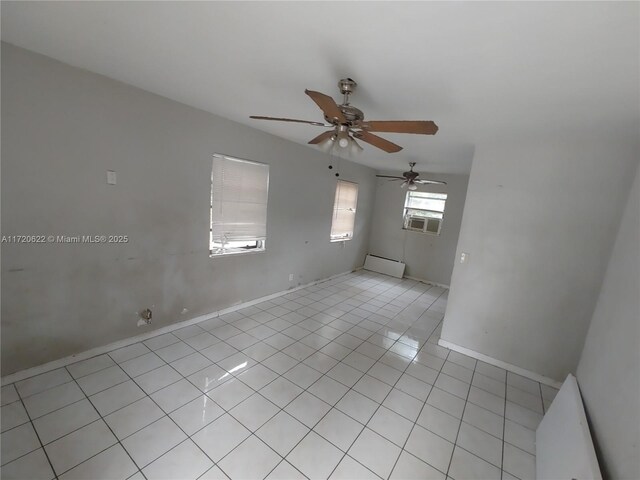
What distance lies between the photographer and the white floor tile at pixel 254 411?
1929mm

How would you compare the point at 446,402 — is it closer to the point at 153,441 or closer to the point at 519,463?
the point at 519,463

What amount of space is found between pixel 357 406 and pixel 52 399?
236 cm

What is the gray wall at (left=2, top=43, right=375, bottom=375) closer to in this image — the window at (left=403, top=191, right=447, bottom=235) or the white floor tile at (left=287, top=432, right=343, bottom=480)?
the white floor tile at (left=287, top=432, right=343, bottom=480)

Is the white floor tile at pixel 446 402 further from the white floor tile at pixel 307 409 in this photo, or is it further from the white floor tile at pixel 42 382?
the white floor tile at pixel 42 382

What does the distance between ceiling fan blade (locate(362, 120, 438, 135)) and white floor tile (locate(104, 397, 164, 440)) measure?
2.58 m

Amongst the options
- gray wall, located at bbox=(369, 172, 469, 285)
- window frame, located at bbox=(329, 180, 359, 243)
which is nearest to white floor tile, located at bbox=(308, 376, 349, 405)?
window frame, located at bbox=(329, 180, 359, 243)

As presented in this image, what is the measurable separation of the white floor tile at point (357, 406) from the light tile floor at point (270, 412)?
11 millimetres

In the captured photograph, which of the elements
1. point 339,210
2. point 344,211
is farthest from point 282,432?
point 344,211

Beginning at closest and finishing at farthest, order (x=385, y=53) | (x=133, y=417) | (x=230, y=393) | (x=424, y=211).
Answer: (x=385, y=53) → (x=133, y=417) → (x=230, y=393) → (x=424, y=211)

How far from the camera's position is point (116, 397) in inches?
79.4

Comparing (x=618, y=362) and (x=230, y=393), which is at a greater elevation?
(x=618, y=362)

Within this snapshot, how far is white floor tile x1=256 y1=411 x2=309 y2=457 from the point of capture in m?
1.78

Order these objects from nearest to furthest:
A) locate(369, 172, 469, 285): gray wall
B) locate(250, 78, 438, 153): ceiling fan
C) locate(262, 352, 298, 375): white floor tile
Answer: locate(250, 78, 438, 153): ceiling fan → locate(262, 352, 298, 375): white floor tile → locate(369, 172, 469, 285): gray wall

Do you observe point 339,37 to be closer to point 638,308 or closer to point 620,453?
point 638,308
